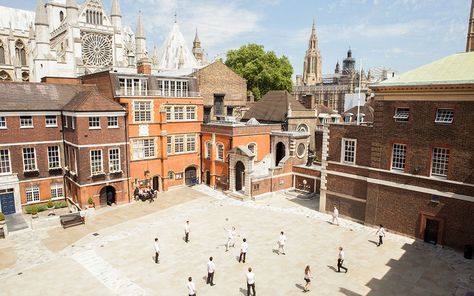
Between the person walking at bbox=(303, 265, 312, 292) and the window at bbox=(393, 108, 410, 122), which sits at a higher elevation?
the window at bbox=(393, 108, 410, 122)

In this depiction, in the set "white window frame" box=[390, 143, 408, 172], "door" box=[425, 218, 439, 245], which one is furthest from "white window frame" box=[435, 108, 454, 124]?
"door" box=[425, 218, 439, 245]

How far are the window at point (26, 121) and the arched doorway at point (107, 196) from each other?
8816 mm

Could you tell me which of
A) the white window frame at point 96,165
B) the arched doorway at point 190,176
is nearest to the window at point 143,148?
the white window frame at point 96,165

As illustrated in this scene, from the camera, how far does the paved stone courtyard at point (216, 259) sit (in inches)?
663

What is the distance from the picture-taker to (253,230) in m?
24.6

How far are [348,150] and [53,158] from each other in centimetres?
2788

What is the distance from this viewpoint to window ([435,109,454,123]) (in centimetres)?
2055

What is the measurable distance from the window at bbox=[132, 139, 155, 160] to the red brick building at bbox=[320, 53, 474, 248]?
65.1 ft

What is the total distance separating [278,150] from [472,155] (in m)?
22.0

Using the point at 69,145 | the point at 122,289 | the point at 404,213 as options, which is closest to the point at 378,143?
the point at 404,213

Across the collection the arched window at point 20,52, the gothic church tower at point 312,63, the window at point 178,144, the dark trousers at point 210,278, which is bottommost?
the dark trousers at point 210,278

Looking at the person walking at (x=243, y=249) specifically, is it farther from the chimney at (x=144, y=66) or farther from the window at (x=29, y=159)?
the chimney at (x=144, y=66)

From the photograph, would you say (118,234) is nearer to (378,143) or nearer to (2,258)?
(2,258)

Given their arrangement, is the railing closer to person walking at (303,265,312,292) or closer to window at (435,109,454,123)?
person walking at (303,265,312,292)
